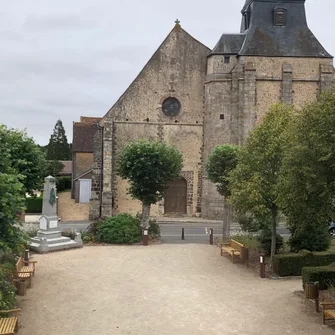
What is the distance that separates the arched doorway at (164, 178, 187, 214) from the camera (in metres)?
27.6

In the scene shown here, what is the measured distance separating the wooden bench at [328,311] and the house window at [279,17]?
2263cm

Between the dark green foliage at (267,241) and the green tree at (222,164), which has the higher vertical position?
the green tree at (222,164)

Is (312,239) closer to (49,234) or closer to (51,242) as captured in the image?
(51,242)

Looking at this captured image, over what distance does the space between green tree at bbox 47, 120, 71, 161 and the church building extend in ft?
107

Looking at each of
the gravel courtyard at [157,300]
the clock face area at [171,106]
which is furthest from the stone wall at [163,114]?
the gravel courtyard at [157,300]

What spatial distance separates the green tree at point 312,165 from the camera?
8938 millimetres

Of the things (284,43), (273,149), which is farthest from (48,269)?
(284,43)

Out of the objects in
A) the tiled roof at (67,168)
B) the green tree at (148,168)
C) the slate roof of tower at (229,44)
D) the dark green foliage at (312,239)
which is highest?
the slate roof of tower at (229,44)

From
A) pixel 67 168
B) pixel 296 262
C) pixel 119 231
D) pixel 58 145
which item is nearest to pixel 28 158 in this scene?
pixel 119 231

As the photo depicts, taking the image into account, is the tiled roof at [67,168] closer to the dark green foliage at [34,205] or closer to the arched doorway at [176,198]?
the dark green foliage at [34,205]

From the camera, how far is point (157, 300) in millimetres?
9945

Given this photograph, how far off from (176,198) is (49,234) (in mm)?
12133

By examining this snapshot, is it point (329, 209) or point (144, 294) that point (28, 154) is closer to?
point (144, 294)

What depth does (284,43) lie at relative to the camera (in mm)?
26969
